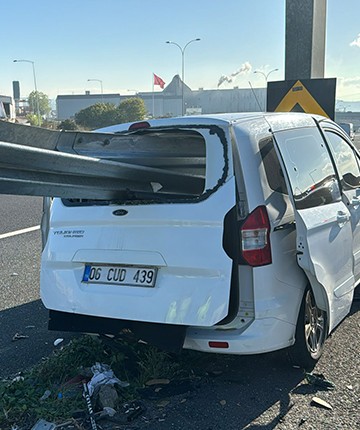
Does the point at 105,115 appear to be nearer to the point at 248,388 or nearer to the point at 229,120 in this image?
the point at 229,120

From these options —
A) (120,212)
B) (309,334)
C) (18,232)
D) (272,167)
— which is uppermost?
(272,167)

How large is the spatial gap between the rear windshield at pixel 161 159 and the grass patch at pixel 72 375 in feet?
3.71

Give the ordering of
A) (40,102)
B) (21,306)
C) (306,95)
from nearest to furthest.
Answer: (21,306)
(306,95)
(40,102)

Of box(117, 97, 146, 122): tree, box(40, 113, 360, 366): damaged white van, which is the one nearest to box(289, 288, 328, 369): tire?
box(40, 113, 360, 366): damaged white van

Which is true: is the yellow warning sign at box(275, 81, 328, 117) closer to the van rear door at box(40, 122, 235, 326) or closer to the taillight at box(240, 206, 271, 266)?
the van rear door at box(40, 122, 235, 326)

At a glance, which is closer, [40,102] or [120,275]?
[120,275]

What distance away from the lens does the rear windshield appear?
341 centimetres

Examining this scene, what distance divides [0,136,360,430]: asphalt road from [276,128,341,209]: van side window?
123cm

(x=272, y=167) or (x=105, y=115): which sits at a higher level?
(x=272, y=167)

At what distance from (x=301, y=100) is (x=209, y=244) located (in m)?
4.96

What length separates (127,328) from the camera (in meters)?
3.45

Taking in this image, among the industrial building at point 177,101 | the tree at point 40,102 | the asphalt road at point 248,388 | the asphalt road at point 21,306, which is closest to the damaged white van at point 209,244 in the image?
the asphalt road at point 248,388

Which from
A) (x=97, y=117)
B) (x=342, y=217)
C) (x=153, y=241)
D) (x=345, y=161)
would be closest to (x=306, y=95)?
(x=345, y=161)

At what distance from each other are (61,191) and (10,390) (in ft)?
4.66
